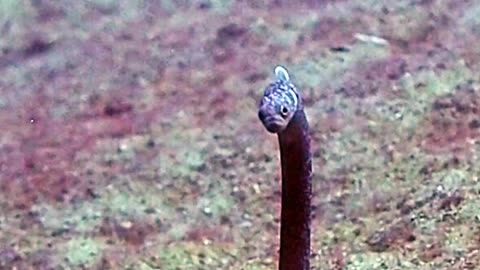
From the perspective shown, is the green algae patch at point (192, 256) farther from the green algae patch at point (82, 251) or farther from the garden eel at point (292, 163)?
the garden eel at point (292, 163)

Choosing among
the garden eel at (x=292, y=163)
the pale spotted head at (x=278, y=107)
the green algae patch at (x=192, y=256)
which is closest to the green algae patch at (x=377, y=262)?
the green algae patch at (x=192, y=256)

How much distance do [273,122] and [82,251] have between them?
2.74 feet

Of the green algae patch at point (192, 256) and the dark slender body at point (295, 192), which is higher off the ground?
the dark slender body at point (295, 192)

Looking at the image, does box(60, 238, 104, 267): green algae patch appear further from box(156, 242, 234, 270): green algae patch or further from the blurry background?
box(156, 242, 234, 270): green algae patch

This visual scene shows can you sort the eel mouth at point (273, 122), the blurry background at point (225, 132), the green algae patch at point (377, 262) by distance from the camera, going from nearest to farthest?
the eel mouth at point (273, 122) < the green algae patch at point (377, 262) < the blurry background at point (225, 132)

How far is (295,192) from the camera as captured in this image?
42.4 inches

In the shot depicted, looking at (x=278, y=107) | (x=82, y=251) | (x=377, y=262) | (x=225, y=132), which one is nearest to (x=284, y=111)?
(x=278, y=107)

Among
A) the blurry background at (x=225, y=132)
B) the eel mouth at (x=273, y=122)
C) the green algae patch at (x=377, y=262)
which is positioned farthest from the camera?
the blurry background at (x=225, y=132)

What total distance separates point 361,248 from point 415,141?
0.35 metres

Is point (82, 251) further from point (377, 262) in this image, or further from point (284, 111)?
point (284, 111)

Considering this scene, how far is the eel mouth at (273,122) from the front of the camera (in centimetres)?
97

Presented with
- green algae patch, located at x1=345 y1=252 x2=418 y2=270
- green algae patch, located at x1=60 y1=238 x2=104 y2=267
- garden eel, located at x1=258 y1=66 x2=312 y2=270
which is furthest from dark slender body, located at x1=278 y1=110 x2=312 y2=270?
green algae patch, located at x1=60 y1=238 x2=104 y2=267

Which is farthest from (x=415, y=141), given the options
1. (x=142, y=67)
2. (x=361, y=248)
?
(x=142, y=67)

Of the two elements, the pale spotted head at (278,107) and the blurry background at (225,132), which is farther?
the blurry background at (225,132)
